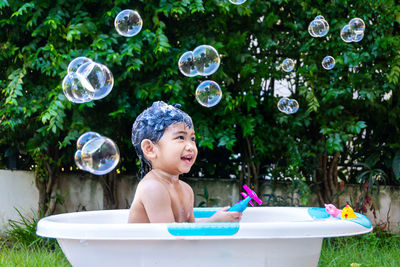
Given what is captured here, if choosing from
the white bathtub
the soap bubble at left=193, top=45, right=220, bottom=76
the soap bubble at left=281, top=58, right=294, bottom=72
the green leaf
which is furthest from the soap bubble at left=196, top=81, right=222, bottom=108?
the green leaf

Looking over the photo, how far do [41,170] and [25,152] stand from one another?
0.24 meters

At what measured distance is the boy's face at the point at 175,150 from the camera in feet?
7.24

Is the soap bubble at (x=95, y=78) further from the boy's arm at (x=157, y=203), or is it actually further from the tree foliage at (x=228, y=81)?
the boy's arm at (x=157, y=203)

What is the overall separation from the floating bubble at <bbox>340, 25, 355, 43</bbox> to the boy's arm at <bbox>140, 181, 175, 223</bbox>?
2.09 metres

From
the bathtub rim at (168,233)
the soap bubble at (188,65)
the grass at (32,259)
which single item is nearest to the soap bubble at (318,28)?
the soap bubble at (188,65)

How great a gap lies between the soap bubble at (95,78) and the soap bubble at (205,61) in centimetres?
57

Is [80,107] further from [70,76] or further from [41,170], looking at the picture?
[41,170]

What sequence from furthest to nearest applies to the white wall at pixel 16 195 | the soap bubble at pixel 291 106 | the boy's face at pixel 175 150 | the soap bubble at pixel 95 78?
the white wall at pixel 16 195
the soap bubble at pixel 291 106
the soap bubble at pixel 95 78
the boy's face at pixel 175 150

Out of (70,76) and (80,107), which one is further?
(80,107)

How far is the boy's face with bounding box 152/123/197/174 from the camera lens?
86.9 inches

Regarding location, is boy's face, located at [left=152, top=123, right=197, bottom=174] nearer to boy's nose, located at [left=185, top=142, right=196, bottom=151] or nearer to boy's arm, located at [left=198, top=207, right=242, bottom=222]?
boy's nose, located at [left=185, top=142, right=196, bottom=151]

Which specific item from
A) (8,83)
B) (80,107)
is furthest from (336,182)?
(8,83)

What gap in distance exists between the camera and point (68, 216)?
2.41m

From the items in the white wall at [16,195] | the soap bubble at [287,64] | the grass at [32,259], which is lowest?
the grass at [32,259]
